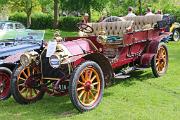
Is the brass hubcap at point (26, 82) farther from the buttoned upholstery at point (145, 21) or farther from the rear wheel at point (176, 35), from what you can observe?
the rear wheel at point (176, 35)

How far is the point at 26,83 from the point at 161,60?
3.81 m

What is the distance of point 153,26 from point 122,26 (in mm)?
860

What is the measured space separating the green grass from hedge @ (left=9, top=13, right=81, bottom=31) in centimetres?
2391

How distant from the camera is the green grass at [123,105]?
22.4 feet

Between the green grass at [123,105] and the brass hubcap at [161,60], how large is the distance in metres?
0.57

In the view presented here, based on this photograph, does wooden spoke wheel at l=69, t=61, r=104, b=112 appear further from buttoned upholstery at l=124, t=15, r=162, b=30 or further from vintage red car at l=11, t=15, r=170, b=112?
buttoned upholstery at l=124, t=15, r=162, b=30

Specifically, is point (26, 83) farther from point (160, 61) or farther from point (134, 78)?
point (160, 61)

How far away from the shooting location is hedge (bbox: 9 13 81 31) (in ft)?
109

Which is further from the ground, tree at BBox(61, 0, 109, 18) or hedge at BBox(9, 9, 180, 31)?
tree at BBox(61, 0, 109, 18)

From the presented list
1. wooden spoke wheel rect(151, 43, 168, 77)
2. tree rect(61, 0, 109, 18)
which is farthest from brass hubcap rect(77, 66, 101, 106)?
tree rect(61, 0, 109, 18)

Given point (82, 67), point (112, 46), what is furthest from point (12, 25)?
point (82, 67)

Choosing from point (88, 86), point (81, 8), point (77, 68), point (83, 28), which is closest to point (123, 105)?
point (88, 86)

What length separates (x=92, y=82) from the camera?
7332 millimetres

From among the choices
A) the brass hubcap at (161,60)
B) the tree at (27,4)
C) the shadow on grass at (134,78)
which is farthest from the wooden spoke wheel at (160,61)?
the tree at (27,4)
